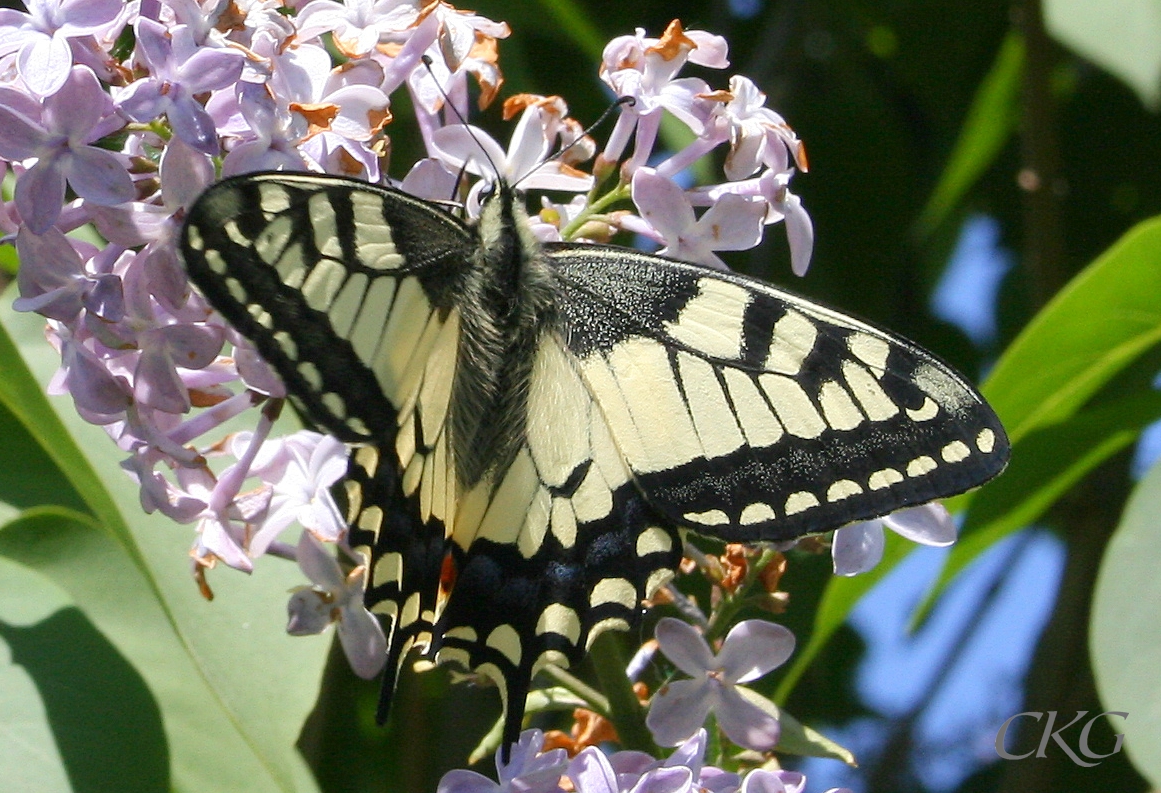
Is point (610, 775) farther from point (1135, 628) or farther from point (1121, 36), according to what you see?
point (1121, 36)

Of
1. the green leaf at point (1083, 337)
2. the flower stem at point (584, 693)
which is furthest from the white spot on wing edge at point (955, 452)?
the green leaf at point (1083, 337)

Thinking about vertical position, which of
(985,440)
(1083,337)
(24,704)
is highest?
(985,440)

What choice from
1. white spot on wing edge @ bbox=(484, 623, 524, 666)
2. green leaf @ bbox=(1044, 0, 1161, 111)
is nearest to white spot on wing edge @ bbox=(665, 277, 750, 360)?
white spot on wing edge @ bbox=(484, 623, 524, 666)

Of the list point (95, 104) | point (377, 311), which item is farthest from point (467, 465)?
point (95, 104)

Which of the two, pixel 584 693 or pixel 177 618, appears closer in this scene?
pixel 584 693

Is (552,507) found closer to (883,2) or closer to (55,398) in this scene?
(55,398)

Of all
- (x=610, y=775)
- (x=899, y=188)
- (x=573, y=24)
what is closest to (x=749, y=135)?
(x=610, y=775)
